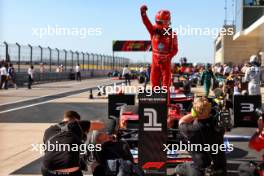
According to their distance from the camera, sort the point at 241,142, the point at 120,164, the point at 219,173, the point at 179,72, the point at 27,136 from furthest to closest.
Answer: the point at 179,72 → the point at 27,136 → the point at 241,142 → the point at 219,173 → the point at 120,164

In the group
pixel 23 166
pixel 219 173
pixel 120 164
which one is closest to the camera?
pixel 120 164

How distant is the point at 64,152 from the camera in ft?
15.2

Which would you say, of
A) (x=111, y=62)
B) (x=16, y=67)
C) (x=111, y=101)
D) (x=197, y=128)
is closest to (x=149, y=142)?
(x=197, y=128)

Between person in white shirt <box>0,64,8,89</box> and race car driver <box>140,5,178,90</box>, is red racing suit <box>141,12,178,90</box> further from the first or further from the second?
person in white shirt <box>0,64,8,89</box>

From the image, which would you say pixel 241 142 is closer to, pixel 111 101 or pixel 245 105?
pixel 245 105

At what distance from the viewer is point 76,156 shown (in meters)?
4.70

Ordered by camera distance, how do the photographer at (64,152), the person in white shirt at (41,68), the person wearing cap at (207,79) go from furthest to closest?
the person in white shirt at (41,68)
the person wearing cap at (207,79)
the photographer at (64,152)

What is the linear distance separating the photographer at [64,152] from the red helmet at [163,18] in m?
4.38

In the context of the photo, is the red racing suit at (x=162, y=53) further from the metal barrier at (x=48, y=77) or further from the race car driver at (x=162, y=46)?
the metal barrier at (x=48, y=77)

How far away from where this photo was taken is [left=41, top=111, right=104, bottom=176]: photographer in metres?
4.60

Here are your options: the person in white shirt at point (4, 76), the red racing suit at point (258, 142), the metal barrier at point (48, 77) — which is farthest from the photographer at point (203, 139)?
the metal barrier at point (48, 77)

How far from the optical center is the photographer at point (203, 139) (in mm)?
5109

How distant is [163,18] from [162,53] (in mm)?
647

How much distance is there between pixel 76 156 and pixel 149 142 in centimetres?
108
